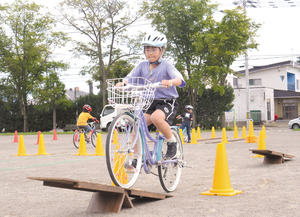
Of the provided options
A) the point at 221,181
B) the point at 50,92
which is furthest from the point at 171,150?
the point at 50,92

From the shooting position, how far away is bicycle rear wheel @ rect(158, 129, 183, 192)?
17.1ft

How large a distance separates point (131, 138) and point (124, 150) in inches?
9.1

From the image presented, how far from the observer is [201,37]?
28.6 meters

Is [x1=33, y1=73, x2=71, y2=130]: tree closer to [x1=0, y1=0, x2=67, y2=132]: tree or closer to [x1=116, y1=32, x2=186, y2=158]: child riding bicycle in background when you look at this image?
[x1=0, y1=0, x2=67, y2=132]: tree

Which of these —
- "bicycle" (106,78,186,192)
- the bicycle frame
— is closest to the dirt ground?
"bicycle" (106,78,186,192)

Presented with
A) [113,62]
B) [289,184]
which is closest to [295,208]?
[289,184]

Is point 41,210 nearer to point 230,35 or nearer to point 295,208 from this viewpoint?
point 295,208

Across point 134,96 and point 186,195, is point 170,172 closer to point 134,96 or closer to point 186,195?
point 186,195

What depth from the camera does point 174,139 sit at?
530 cm

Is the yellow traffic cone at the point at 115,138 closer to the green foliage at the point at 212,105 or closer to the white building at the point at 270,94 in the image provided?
the green foliage at the point at 212,105

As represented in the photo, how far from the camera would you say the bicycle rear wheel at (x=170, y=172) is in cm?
520

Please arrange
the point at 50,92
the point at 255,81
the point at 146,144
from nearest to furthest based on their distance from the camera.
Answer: the point at 146,144 → the point at 50,92 → the point at 255,81

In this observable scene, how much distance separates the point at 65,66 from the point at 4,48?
5.86m

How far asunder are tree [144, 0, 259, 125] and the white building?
14.5 m
